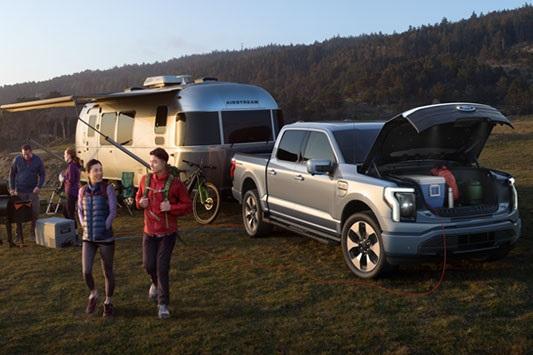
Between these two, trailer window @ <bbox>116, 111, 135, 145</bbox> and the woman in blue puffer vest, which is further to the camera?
trailer window @ <bbox>116, 111, 135, 145</bbox>

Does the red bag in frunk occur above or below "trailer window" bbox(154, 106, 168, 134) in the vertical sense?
below

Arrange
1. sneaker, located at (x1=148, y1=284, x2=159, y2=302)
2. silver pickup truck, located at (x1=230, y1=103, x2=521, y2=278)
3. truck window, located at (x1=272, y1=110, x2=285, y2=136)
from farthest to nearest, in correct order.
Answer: truck window, located at (x1=272, y1=110, x2=285, y2=136)
silver pickup truck, located at (x1=230, y1=103, x2=521, y2=278)
sneaker, located at (x1=148, y1=284, x2=159, y2=302)

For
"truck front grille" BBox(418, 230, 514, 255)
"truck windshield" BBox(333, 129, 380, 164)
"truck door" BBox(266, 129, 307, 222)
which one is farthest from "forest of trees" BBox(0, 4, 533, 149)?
"truck front grille" BBox(418, 230, 514, 255)

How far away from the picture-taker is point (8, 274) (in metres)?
7.72

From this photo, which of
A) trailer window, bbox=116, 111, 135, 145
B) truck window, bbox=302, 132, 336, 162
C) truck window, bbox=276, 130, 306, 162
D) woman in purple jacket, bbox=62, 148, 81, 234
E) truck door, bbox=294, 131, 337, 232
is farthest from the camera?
trailer window, bbox=116, 111, 135, 145

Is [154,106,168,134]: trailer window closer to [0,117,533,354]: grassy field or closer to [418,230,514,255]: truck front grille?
[0,117,533,354]: grassy field

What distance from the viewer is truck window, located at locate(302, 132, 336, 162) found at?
24.5 feet

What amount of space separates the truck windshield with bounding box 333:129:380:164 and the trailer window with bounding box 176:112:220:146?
14.0 feet

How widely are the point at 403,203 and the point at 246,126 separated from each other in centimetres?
611

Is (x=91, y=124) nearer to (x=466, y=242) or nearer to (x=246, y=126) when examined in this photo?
(x=246, y=126)

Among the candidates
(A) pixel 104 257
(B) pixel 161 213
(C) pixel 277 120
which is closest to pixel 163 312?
(A) pixel 104 257

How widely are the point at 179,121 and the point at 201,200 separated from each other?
1.69 metres

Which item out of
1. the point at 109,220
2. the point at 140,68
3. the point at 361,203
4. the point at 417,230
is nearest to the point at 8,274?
the point at 109,220

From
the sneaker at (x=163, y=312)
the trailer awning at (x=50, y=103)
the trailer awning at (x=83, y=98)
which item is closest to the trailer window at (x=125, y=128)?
the trailer awning at (x=83, y=98)
